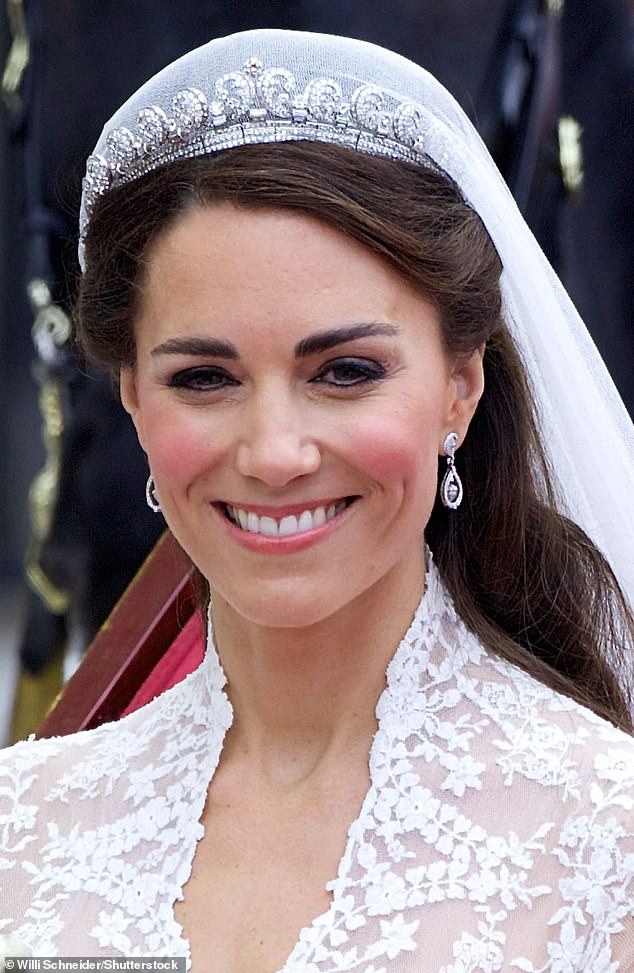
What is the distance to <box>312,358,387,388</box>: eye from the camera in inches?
77.1

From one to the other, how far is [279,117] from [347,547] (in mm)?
450

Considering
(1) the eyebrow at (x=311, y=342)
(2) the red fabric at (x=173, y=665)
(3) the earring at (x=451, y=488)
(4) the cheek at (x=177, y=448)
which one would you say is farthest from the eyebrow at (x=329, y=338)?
(2) the red fabric at (x=173, y=665)

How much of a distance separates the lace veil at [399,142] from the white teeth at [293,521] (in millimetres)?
339

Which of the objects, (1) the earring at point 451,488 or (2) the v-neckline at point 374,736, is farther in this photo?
(1) the earring at point 451,488

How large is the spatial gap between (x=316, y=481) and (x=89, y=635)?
189cm

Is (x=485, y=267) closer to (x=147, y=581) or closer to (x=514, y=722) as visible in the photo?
(x=514, y=722)

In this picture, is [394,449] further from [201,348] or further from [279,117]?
[279,117]

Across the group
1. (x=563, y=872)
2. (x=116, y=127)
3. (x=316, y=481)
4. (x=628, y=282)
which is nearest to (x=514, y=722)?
(x=563, y=872)

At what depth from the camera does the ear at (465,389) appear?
2.10m

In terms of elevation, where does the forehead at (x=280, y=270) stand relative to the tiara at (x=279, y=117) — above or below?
below

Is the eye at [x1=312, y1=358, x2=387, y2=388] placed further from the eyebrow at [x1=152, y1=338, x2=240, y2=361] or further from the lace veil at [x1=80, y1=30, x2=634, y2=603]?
the lace veil at [x1=80, y1=30, x2=634, y2=603]

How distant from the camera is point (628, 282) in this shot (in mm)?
3652

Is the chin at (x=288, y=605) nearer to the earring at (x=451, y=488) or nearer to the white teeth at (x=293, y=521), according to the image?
the white teeth at (x=293, y=521)

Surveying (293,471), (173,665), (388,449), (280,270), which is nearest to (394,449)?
(388,449)
